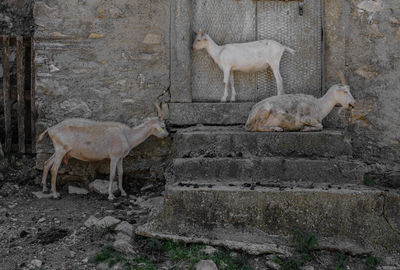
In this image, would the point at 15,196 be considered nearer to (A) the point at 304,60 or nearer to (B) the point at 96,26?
(B) the point at 96,26

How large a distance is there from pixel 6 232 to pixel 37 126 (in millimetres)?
1737

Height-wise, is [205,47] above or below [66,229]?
above

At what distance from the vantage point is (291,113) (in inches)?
181

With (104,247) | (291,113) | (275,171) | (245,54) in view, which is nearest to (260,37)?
(245,54)

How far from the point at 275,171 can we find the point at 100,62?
274cm

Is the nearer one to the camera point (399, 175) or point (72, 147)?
point (72, 147)

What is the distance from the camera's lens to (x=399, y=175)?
5277mm

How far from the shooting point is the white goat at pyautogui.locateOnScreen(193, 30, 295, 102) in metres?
5.18

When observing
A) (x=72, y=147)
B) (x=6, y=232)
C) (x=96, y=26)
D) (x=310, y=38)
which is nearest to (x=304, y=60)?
(x=310, y=38)

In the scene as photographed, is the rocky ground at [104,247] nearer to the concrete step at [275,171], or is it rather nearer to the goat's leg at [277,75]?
the concrete step at [275,171]

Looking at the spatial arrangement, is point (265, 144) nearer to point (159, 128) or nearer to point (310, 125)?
point (310, 125)

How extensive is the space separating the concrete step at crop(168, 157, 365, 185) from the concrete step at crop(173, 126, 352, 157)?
19 centimetres

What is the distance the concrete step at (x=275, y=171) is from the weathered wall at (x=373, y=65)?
1.33m

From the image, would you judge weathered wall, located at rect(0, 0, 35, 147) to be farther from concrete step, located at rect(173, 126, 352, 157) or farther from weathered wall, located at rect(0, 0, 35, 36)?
concrete step, located at rect(173, 126, 352, 157)
